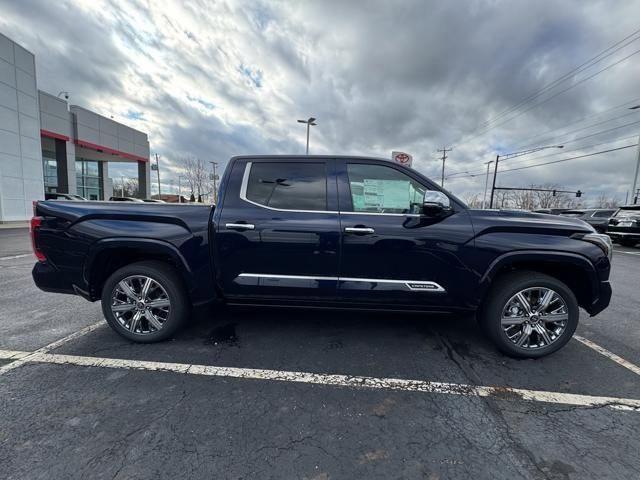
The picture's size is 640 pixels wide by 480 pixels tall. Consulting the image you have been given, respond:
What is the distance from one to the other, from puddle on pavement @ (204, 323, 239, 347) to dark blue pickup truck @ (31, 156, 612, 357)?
419mm

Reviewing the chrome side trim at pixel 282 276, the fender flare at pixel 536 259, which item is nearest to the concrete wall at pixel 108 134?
the chrome side trim at pixel 282 276

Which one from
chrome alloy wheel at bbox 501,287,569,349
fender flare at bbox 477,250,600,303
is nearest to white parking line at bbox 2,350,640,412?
chrome alloy wheel at bbox 501,287,569,349

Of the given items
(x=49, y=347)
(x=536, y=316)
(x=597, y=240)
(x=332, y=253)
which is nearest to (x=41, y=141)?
(x=49, y=347)

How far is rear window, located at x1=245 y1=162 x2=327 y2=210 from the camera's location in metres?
3.28

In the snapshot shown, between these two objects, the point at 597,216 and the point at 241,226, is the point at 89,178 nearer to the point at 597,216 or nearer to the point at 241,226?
the point at 241,226

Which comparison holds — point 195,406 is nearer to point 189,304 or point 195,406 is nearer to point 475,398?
point 189,304

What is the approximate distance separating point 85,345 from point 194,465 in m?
2.25

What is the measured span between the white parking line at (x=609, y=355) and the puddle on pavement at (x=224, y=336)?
3854 mm

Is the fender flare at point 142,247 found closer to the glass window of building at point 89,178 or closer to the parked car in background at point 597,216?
the parked car in background at point 597,216

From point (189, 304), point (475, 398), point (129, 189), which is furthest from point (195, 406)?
point (129, 189)

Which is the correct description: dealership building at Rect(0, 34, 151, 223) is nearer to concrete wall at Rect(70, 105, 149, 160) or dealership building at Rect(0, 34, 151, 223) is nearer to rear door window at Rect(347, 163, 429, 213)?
concrete wall at Rect(70, 105, 149, 160)

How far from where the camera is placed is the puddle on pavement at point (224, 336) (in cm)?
340

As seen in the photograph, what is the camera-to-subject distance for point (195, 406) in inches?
93.7

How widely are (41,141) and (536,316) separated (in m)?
30.1
